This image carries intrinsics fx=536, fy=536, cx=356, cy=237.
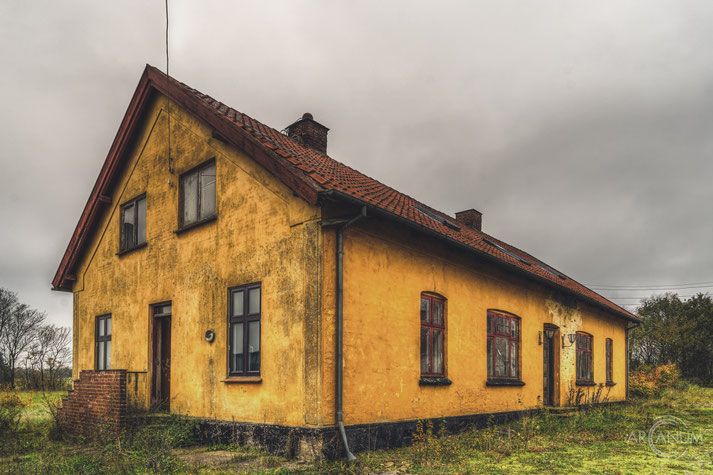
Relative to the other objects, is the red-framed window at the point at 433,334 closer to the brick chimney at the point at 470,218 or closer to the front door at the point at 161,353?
the front door at the point at 161,353

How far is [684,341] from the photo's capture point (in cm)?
3353

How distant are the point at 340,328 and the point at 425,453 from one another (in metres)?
2.32

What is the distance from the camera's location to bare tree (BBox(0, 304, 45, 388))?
125 ft

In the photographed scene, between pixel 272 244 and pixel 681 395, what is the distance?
19991 millimetres

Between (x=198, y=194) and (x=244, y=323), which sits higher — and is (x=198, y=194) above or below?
above

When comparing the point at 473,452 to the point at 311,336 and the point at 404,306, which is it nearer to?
the point at 404,306

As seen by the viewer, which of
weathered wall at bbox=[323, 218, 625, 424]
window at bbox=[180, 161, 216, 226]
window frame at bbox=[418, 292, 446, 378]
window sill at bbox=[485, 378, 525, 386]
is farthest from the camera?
window sill at bbox=[485, 378, 525, 386]

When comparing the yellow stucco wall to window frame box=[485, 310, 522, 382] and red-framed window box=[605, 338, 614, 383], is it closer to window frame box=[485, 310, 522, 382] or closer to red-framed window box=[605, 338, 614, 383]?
window frame box=[485, 310, 522, 382]

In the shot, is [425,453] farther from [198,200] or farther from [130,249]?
[130,249]

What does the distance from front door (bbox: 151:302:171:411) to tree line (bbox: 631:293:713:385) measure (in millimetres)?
29318

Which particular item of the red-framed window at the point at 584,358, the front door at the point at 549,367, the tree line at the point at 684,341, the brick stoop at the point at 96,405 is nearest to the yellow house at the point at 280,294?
the front door at the point at 549,367

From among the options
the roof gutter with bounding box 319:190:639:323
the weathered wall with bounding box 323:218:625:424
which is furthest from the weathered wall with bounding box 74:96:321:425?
the roof gutter with bounding box 319:190:639:323

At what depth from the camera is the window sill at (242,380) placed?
8566 mm

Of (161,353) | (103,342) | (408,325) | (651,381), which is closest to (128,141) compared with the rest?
(103,342)
